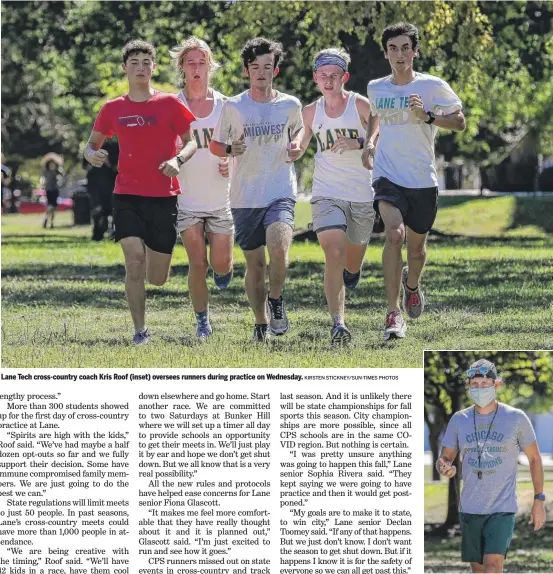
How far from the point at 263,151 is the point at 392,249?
3.61 ft

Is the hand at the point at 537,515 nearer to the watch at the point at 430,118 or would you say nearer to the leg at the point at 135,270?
the watch at the point at 430,118

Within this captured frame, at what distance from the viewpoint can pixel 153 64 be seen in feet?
32.9

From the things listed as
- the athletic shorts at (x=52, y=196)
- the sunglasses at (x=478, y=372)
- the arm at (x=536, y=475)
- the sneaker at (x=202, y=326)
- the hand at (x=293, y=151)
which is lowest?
the arm at (x=536, y=475)

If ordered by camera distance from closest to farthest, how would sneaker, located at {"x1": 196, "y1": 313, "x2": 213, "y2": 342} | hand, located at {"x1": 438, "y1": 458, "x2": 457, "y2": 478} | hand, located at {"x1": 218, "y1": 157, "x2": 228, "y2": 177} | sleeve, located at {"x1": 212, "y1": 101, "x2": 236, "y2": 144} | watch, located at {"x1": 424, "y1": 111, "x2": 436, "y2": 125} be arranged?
hand, located at {"x1": 438, "y1": 458, "x2": 457, "y2": 478} → watch, located at {"x1": 424, "y1": 111, "x2": 436, "y2": 125} → sleeve, located at {"x1": 212, "y1": 101, "x2": 236, "y2": 144} → hand, located at {"x1": 218, "y1": 157, "x2": 228, "y2": 177} → sneaker, located at {"x1": 196, "y1": 313, "x2": 213, "y2": 342}

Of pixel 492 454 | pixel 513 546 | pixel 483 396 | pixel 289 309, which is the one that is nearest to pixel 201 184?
pixel 289 309

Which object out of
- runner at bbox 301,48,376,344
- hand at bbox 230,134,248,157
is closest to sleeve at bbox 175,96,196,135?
hand at bbox 230,134,248,157

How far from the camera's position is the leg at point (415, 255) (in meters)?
10.9

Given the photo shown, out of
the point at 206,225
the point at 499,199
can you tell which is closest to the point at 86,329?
the point at 206,225

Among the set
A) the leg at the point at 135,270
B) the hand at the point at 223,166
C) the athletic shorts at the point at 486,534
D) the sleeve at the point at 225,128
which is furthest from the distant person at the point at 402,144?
the athletic shorts at the point at 486,534

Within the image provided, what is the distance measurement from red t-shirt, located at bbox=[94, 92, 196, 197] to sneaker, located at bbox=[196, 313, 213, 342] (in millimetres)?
1149

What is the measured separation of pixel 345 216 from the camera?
10312mm

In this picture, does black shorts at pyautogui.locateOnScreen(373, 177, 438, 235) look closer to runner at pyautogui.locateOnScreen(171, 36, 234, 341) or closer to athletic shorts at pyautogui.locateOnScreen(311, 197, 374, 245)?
athletic shorts at pyautogui.locateOnScreen(311, 197, 374, 245)

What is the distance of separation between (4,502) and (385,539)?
7.56 feet

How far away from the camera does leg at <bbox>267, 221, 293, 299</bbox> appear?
10086 mm
